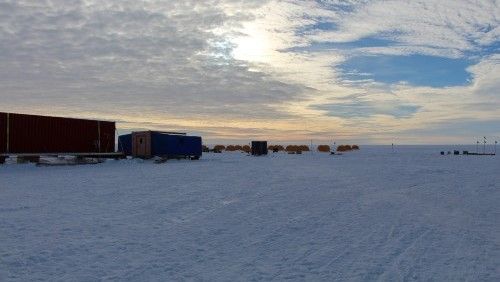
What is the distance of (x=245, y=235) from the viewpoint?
7.74 meters

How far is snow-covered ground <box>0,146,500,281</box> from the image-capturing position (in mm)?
5648

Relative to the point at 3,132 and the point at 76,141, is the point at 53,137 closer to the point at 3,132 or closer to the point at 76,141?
the point at 76,141

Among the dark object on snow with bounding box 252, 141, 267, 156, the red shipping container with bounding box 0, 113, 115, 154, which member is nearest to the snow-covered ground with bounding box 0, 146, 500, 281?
the red shipping container with bounding box 0, 113, 115, 154

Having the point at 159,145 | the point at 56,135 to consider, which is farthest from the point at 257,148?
the point at 56,135

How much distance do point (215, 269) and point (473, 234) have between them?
17.3 feet

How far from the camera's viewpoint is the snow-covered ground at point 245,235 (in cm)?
565

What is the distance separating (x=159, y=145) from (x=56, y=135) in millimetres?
7886

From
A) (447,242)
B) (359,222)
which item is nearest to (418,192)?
(359,222)

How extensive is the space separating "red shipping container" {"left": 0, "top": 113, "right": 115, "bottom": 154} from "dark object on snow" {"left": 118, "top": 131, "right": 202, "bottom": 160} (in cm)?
224

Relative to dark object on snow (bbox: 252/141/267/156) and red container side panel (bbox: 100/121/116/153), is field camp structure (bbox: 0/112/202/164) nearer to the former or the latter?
red container side panel (bbox: 100/121/116/153)

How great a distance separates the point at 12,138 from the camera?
1014 inches

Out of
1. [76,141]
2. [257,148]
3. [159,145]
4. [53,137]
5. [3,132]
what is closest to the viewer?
[3,132]

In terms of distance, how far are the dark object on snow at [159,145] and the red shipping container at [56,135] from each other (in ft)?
7.34

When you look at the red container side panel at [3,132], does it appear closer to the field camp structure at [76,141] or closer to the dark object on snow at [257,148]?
the field camp structure at [76,141]
